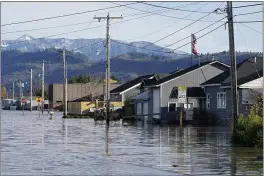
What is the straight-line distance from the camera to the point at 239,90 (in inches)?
1992

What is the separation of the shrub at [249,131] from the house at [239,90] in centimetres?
2014

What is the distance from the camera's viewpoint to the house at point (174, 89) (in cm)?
5991

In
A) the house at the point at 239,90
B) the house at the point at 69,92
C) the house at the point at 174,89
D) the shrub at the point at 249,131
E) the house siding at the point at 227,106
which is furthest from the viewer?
the house at the point at 69,92

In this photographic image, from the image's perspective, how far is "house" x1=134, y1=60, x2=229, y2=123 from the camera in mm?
59906

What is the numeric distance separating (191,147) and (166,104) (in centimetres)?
3290

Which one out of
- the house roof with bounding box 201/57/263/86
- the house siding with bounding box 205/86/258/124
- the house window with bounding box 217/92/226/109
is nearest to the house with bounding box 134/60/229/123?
the house siding with bounding box 205/86/258/124

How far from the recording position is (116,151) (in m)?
25.4

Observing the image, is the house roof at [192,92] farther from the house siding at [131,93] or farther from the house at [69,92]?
the house at [69,92]

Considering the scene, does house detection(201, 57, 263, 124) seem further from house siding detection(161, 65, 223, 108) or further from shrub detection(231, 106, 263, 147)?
shrub detection(231, 106, 263, 147)

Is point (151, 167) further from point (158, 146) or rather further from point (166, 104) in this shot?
point (166, 104)

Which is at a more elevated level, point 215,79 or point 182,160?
point 215,79

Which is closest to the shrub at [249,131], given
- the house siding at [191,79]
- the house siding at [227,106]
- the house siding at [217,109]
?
the house siding at [227,106]

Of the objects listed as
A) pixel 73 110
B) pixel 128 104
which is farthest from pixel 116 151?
pixel 73 110

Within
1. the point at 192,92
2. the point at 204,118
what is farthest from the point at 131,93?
the point at 204,118
